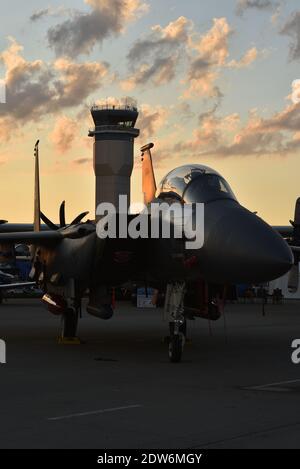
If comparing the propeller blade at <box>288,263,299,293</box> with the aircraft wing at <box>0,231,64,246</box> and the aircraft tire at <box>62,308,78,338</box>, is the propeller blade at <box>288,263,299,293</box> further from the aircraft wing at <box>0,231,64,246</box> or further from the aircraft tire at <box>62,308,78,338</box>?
the aircraft wing at <box>0,231,64,246</box>

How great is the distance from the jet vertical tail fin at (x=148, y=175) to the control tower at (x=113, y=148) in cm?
7503

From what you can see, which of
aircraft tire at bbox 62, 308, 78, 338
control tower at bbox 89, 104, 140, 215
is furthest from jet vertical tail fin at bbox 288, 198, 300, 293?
control tower at bbox 89, 104, 140, 215

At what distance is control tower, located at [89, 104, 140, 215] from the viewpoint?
98.8 meters

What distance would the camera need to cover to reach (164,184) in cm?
1633

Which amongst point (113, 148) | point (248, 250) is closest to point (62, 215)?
point (248, 250)

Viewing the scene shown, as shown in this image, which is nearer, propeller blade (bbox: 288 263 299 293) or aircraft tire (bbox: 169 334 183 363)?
aircraft tire (bbox: 169 334 183 363)

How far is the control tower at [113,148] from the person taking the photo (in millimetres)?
98812

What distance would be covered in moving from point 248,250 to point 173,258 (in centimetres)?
236

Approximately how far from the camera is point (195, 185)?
50.9 feet
